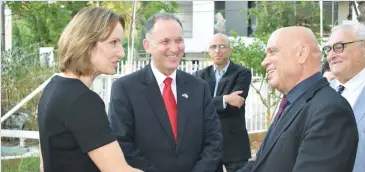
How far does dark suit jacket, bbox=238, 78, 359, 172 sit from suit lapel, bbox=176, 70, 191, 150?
1183 mm

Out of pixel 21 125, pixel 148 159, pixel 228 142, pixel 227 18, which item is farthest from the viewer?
pixel 227 18

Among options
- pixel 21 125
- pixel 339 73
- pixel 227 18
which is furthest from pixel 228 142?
pixel 227 18

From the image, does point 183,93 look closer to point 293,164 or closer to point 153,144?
point 153,144

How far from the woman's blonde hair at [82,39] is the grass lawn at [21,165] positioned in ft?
16.1

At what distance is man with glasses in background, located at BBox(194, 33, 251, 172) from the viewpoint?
5898 millimetres

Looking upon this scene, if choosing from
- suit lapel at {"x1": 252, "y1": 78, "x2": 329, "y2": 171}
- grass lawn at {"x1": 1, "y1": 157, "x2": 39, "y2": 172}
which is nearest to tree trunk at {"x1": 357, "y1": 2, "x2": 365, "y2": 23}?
grass lawn at {"x1": 1, "y1": 157, "x2": 39, "y2": 172}

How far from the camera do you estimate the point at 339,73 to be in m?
4.42

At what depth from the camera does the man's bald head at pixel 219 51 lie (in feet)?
20.7

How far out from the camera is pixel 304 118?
2891 millimetres

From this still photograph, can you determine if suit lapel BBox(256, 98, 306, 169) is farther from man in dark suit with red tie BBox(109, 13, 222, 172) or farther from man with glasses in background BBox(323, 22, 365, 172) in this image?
man with glasses in background BBox(323, 22, 365, 172)

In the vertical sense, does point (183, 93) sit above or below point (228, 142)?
above

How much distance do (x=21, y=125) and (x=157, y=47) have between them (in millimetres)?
7762

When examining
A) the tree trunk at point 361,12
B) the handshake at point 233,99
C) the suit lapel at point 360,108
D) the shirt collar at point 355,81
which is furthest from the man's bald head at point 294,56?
the tree trunk at point 361,12

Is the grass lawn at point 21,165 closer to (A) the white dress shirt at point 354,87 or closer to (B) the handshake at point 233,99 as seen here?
(B) the handshake at point 233,99
